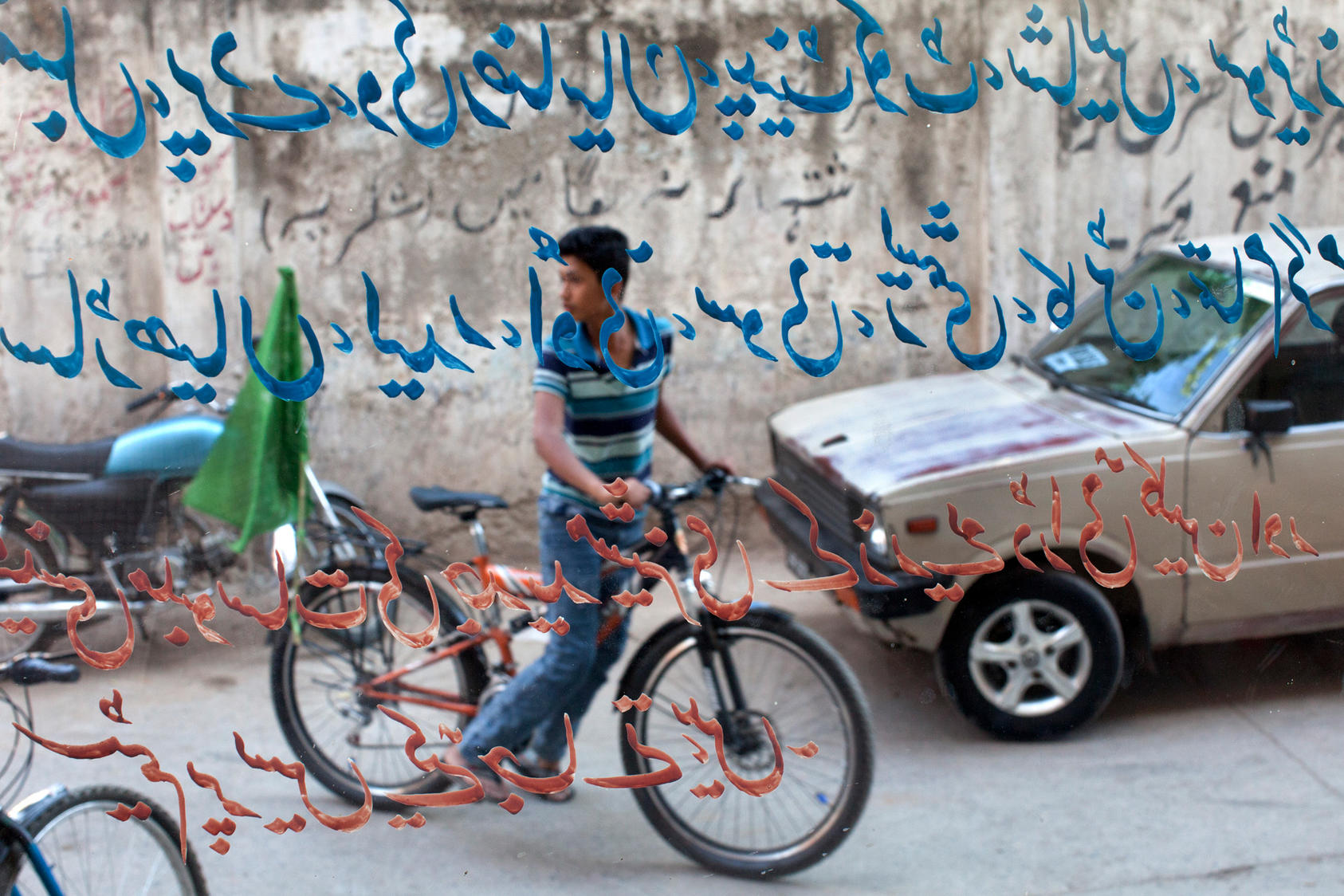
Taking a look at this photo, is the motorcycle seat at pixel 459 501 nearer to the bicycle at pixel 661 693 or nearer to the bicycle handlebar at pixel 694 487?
the bicycle at pixel 661 693

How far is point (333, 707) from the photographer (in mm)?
3318

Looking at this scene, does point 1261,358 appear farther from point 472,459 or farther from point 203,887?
point 203,887

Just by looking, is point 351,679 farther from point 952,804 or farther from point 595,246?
point 952,804

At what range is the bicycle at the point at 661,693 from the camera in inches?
113

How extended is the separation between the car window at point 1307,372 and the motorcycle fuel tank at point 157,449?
123 inches

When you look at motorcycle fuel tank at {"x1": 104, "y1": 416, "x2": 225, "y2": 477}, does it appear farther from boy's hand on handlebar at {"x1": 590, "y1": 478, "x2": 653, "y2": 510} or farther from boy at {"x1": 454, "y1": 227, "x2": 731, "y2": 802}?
boy's hand on handlebar at {"x1": 590, "y1": 478, "x2": 653, "y2": 510}

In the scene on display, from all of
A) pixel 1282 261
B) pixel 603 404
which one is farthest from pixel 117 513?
pixel 1282 261

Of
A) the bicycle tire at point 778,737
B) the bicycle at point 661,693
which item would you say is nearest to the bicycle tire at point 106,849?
the bicycle at point 661,693

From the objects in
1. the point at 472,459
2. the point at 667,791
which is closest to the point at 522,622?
the point at 667,791

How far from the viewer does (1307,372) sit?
3.31 meters

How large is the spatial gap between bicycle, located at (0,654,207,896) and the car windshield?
2.60m

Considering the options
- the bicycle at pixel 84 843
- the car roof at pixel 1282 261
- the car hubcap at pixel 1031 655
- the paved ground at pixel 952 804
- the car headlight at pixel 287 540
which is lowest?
the paved ground at pixel 952 804

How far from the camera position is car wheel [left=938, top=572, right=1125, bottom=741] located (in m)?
3.39

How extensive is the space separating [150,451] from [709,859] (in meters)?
2.26
